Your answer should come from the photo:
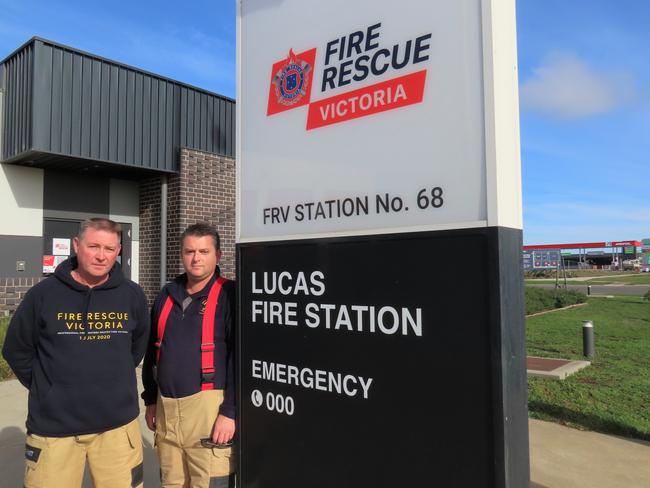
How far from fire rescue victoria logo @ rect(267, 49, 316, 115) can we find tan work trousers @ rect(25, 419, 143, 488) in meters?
1.81

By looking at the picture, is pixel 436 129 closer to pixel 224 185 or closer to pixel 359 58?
pixel 359 58

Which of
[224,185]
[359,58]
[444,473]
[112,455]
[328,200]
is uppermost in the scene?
[224,185]

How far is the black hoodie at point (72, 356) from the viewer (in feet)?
7.74

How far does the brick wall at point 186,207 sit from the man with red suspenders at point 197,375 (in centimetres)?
646

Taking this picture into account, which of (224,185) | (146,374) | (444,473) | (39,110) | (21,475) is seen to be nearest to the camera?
(444,473)

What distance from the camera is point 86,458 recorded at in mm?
2539

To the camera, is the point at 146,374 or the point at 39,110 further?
the point at 39,110

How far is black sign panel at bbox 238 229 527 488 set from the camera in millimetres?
1454

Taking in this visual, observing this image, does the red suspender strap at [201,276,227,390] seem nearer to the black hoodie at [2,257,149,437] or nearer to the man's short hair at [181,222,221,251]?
the man's short hair at [181,222,221,251]

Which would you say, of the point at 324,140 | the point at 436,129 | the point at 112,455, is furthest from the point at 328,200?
the point at 112,455

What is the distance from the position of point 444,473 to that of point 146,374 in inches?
69.3

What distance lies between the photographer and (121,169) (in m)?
8.49

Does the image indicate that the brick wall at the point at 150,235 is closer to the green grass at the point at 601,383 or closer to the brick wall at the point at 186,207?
the brick wall at the point at 186,207

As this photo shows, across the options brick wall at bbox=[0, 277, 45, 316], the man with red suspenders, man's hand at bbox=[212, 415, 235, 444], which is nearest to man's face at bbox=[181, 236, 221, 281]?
the man with red suspenders
